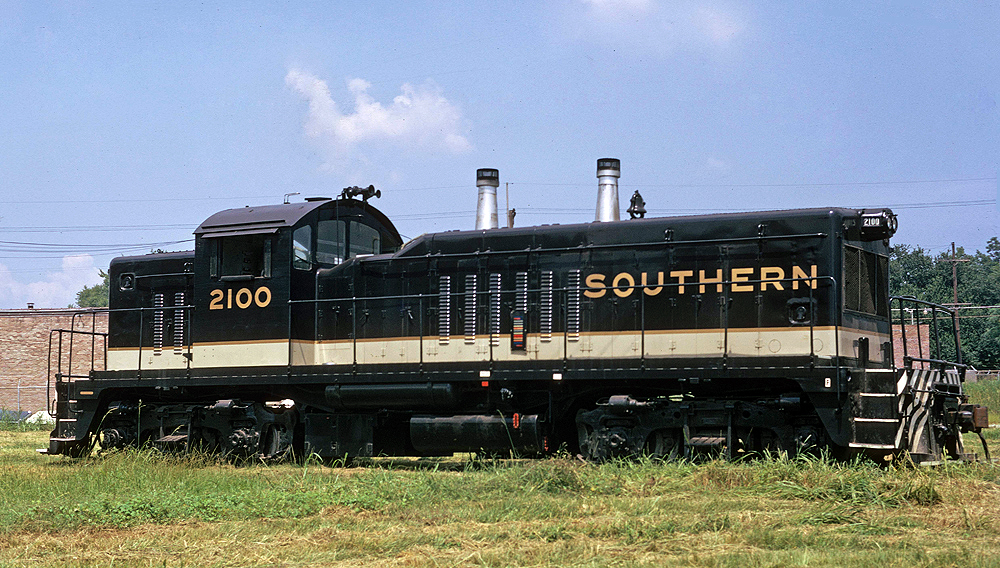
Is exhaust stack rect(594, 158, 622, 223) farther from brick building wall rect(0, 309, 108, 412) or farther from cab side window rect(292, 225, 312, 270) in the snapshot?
brick building wall rect(0, 309, 108, 412)

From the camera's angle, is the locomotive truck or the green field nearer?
the green field

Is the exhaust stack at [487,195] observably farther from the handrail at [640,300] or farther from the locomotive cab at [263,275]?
the locomotive cab at [263,275]

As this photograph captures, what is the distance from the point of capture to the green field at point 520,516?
21.7ft

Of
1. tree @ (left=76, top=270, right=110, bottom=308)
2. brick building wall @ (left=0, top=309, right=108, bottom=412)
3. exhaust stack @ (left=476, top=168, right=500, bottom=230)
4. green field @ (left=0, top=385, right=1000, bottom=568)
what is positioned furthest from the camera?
tree @ (left=76, top=270, right=110, bottom=308)

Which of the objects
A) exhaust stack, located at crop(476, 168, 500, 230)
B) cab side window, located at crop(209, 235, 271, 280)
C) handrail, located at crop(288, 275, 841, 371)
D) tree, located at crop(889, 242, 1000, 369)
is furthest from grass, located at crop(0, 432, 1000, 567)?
tree, located at crop(889, 242, 1000, 369)

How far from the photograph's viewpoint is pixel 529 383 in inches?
481

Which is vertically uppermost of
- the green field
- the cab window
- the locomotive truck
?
the cab window

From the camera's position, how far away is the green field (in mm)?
6605

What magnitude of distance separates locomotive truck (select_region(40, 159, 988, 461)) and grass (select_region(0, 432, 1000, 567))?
97 centimetres

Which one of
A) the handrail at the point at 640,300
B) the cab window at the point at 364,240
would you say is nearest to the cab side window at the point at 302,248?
the handrail at the point at 640,300

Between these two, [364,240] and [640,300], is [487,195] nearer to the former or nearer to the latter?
[364,240]

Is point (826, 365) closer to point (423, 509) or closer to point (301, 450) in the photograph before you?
point (423, 509)

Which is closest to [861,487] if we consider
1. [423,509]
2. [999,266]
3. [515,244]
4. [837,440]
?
[837,440]

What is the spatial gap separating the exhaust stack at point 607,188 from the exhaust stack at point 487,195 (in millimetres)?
1457
